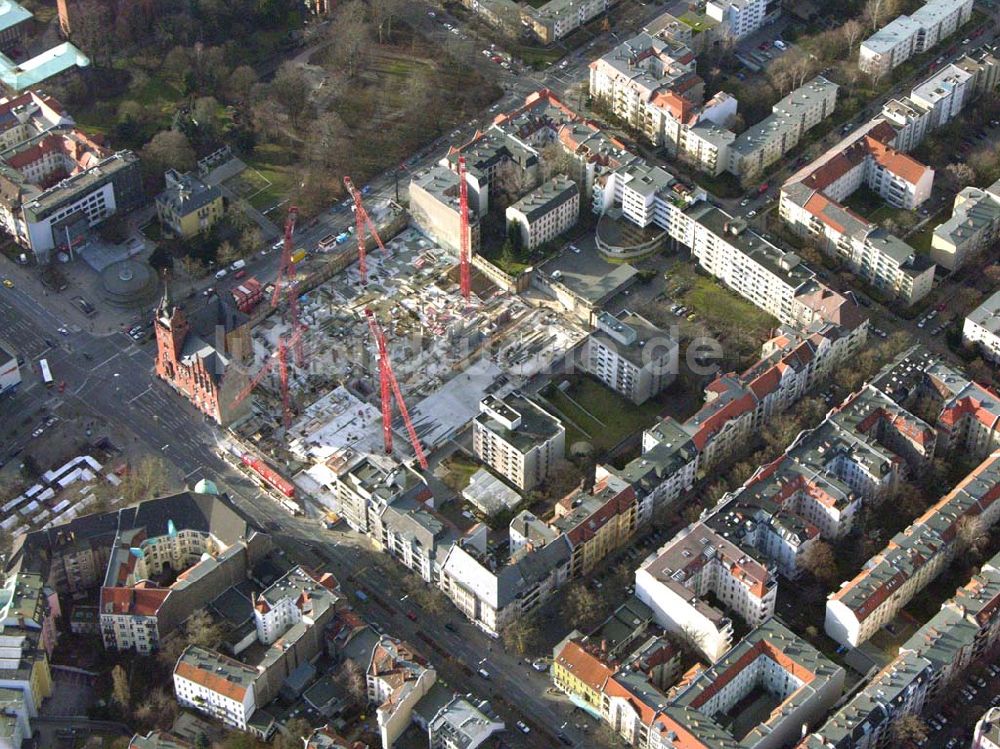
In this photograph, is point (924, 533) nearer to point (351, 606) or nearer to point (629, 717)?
point (629, 717)

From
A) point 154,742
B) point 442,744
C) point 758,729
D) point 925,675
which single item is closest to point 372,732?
point 442,744

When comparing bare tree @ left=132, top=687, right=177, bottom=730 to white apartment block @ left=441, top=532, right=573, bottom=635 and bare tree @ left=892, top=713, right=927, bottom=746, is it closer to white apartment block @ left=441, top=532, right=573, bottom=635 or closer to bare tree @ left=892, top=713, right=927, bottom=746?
white apartment block @ left=441, top=532, right=573, bottom=635

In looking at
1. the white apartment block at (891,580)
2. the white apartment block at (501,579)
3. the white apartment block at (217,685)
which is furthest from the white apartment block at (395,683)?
the white apartment block at (891,580)

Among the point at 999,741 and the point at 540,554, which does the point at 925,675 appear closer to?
the point at 999,741

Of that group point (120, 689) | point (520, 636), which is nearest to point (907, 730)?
point (520, 636)

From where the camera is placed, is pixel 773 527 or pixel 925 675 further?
pixel 773 527

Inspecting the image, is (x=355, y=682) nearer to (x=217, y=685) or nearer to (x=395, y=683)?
(x=395, y=683)
